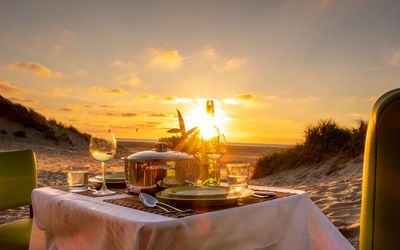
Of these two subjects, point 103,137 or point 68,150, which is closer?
point 103,137

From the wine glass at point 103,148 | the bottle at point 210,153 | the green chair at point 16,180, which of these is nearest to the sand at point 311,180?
the bottle at point 210,153

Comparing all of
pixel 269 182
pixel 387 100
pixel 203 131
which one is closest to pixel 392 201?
pixel 387 100

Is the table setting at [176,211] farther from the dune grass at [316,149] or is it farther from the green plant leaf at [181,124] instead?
the dune grass at [316,149]

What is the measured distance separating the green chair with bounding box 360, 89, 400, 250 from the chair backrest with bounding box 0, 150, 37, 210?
8.76 feet

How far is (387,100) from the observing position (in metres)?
1.26

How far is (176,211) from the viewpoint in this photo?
138 centimetres

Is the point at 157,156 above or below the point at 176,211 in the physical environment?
above

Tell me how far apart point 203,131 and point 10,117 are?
2412 cm

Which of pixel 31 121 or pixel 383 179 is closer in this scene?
pixel 383 179

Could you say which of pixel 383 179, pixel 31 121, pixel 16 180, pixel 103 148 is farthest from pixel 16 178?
pixel 31 121

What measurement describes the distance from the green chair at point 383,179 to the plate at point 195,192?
568 millimetres

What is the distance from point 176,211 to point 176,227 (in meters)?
0.16

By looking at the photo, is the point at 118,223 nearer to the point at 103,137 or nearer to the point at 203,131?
the point at 103,137

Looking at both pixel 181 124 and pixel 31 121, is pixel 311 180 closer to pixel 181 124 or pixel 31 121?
pixel 181 124
